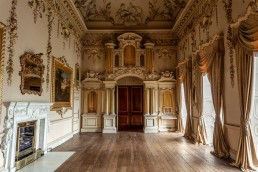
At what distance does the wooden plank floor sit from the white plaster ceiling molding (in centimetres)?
611

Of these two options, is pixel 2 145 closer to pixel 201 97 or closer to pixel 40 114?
pixel 40 114

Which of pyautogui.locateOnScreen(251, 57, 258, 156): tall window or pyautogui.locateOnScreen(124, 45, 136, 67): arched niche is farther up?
pyautogui.locateOnScreen(124, 45, 136, 67): arched niche

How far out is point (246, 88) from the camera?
422cm

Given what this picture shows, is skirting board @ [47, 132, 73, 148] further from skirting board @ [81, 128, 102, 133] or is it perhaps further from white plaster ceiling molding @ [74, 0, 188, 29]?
white plaster ceiling molding @ [74, 0, 188, 29]

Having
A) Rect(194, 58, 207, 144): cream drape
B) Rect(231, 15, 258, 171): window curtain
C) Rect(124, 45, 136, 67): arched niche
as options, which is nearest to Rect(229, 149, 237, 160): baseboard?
Rect(231, 15, 258, 171): window curtain

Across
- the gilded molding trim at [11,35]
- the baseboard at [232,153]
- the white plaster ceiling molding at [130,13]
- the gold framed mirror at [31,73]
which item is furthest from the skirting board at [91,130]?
the baseboard at [232,153]

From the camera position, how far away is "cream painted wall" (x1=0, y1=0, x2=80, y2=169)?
4066 millimetres

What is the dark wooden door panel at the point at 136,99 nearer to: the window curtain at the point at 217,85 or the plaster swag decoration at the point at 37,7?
the window curtain at the point at 217,85

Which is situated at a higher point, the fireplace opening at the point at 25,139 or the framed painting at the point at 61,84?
the framed painting at the point at 61,84

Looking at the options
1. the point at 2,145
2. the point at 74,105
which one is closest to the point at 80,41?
the point at 74,105

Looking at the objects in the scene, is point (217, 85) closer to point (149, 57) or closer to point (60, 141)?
point (149, 57)

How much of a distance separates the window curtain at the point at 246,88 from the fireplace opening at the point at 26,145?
15.2ft

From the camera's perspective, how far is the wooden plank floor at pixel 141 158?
4.31m

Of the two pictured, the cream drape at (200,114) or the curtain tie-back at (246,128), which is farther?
the cream drape at (200,114)
